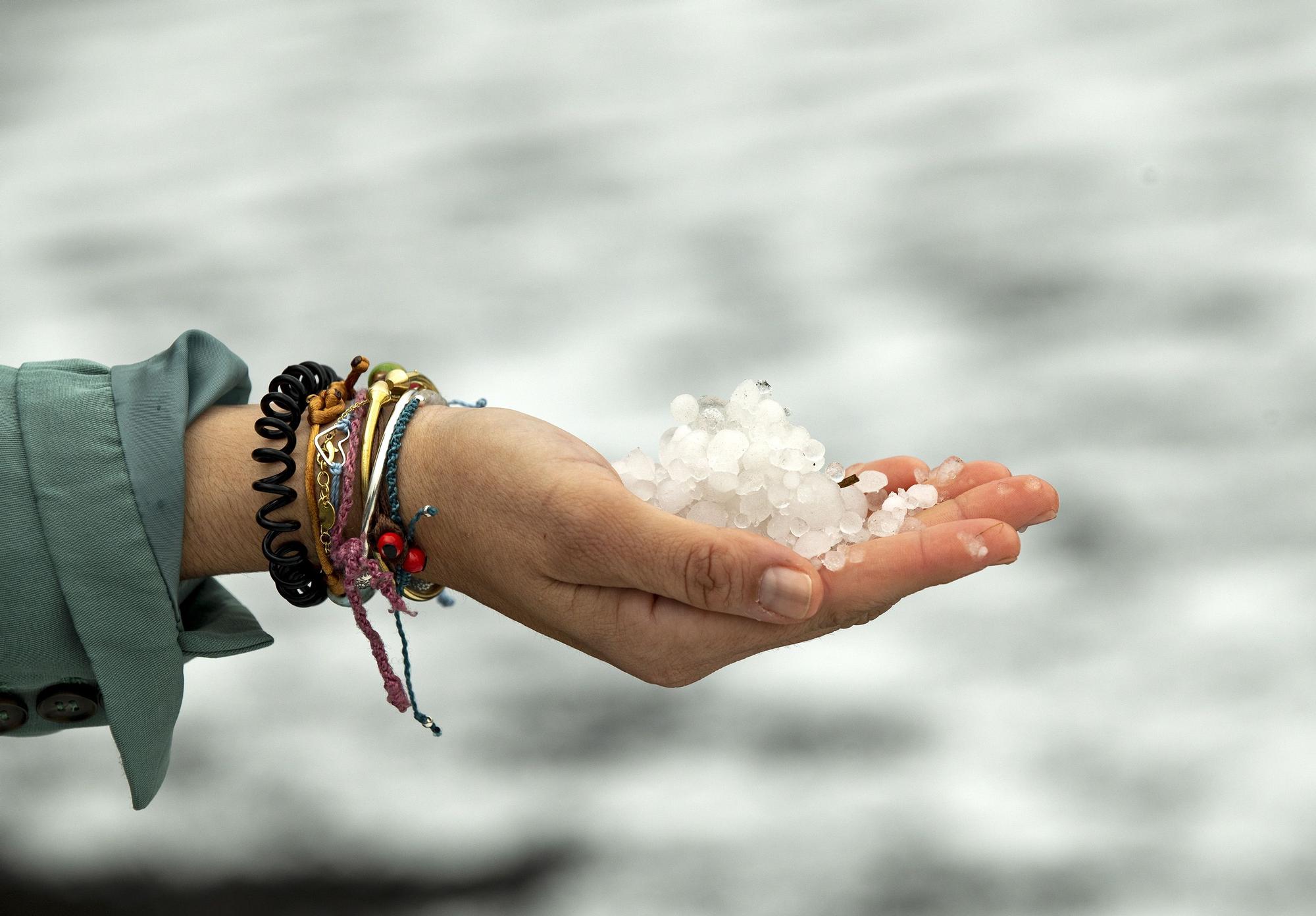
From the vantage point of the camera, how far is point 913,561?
4.33 feet

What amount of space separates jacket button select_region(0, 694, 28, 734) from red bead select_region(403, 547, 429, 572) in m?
0.45

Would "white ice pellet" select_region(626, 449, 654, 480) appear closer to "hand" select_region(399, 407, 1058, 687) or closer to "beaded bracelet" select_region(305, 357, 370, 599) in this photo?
"hand" select_region(399, 407, 1058, 687)

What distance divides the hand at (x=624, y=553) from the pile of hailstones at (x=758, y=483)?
0.06 metres

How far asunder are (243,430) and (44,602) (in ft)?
0.95

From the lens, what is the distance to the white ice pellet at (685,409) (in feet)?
5.10

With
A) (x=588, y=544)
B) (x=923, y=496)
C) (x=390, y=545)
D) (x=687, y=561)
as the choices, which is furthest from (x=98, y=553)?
(x=923, y=496)

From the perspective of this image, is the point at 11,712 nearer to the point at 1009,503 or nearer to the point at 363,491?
the point at 363,491

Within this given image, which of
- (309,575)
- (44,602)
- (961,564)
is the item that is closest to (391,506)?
(309,575)

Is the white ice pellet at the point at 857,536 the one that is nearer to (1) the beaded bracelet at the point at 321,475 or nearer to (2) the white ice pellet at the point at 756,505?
(2) the white ice pellet at the point at 756,505

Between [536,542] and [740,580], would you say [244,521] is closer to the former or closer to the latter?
[536,542]

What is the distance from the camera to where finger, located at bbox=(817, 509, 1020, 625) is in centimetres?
131

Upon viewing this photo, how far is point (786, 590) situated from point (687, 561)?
0.36ft

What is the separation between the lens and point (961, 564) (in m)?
1.32

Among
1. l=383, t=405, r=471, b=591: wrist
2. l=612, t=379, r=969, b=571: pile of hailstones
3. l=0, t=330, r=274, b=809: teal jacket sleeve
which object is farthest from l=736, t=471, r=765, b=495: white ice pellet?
l=0, t=330, r=274, b=809: teal jacket sleeve
